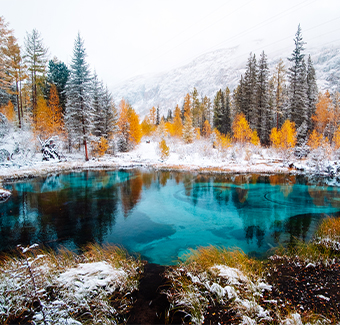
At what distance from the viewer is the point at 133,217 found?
1028cm

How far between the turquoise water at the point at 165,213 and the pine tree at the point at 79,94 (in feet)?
34.6

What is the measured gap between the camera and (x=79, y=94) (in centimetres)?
2573

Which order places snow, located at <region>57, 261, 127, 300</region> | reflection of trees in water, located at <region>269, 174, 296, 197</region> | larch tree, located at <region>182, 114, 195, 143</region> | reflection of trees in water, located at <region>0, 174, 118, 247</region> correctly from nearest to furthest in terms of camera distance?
1. snow, located at <region>57, 261, 127, 300</region>
2. reflection of trees in water, located at <region>0, 174, 118, 247</region>
3. reflection of trees in water, located at <region>269, 174, 296, 197</region>
4. larch tree, located at <region>182, 114, 195, 143</region>

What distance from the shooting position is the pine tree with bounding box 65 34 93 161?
25.5 m

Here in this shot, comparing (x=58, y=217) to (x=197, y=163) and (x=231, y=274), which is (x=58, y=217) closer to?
(x=231, y=274)

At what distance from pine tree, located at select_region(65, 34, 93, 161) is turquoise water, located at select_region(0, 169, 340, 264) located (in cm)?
1054

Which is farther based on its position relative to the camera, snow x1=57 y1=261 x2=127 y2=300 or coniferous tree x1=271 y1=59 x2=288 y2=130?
coniferous tree x1=271 y1=59 x2=288 y2=130

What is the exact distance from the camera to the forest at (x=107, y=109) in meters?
25.8

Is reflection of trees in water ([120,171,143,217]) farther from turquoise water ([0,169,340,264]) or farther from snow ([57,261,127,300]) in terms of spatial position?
snow ([57,261,127,300])

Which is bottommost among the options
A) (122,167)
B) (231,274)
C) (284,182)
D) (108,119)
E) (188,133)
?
(231,274)

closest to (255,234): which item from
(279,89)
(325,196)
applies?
(325,196)

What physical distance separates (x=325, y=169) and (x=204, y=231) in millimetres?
18123

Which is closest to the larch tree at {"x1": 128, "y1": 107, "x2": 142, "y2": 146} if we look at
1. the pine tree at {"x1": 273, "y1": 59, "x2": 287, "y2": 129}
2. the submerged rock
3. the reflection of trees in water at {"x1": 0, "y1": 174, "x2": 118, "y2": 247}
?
the reflection of trees in water at {"x1": 0, "y1": 174, "x2": 118, "y2": 247}

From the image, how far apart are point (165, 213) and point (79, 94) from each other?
22.2 meters
